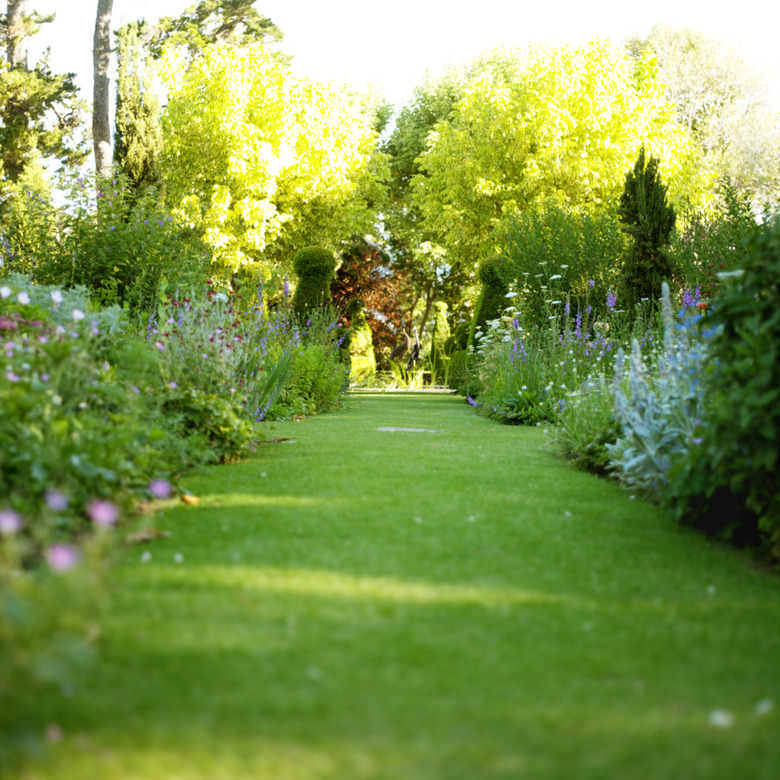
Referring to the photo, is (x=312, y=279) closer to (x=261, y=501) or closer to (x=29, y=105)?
(x=261, y=501)

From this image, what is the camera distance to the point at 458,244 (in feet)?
79.3

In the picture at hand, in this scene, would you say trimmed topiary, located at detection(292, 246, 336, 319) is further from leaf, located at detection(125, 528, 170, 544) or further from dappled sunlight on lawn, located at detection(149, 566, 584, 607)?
dappled sunlight on lawn, located at detection(149, 566, 584, 607)

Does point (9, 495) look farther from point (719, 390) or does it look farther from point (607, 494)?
point (607, 494)

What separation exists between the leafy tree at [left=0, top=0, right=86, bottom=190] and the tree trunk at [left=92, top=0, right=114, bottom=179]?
17.9ft

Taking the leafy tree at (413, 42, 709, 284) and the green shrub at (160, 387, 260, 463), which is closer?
the green shrub at (160, 387, 260, 463)

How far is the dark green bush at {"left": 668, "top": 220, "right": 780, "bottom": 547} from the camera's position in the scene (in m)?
2.64

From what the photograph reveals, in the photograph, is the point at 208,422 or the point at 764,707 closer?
the point at 764,707

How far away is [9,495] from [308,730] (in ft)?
5.48

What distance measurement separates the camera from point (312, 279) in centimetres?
1341

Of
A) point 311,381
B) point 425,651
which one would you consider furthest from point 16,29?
point 425,651

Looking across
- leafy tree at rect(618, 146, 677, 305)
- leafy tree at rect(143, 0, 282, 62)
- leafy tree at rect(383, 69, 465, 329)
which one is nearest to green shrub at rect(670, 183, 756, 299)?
leafy tree at rect(618, 146, 677, 305)

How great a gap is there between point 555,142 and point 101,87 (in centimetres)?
1221

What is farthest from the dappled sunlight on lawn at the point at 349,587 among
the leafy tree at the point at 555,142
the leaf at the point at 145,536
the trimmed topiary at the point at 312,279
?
the leafy tree at the point at 555,142

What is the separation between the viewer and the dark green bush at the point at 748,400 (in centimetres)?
264
